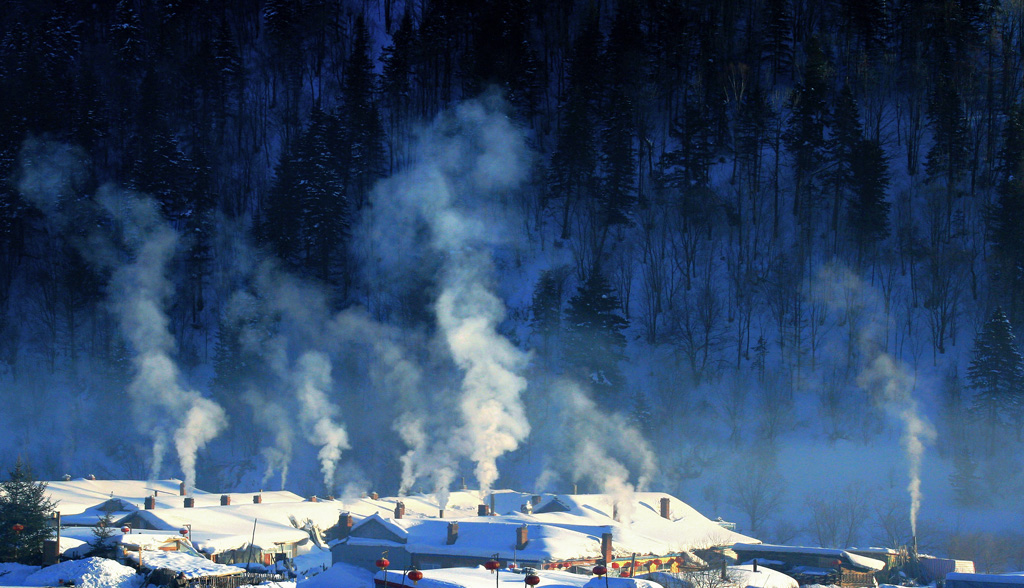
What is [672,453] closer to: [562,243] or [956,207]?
[562,243]

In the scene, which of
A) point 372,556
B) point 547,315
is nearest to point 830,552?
point 372,556

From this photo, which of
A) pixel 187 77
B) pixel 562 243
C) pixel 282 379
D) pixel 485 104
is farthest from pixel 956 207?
pixel 187 77

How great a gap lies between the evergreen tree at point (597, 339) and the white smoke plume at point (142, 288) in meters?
23.0

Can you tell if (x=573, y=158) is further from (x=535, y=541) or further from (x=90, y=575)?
(x=90, y=575)

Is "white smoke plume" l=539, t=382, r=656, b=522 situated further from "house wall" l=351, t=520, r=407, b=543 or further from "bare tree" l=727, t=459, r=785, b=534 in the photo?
"house wall" l=351, t=520, r=407, b=543

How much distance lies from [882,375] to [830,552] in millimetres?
24520

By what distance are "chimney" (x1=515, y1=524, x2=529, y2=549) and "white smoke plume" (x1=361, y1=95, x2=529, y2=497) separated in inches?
524

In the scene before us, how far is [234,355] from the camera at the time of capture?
217 feet

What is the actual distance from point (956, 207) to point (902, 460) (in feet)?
75.2

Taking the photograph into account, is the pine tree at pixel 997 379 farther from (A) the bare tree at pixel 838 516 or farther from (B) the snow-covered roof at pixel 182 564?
(B) the snow-covered roof at pixel 182 564

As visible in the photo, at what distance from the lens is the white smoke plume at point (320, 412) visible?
61469 millimetres

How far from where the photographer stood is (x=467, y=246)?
74.8 metres

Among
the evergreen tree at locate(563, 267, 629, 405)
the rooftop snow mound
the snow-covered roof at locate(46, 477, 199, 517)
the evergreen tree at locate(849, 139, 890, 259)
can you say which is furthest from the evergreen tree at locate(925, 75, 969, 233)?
the rooftop snow mound

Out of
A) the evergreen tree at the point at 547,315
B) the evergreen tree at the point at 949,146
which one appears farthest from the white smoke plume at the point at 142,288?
the evergreen tree at the point at 949,146
